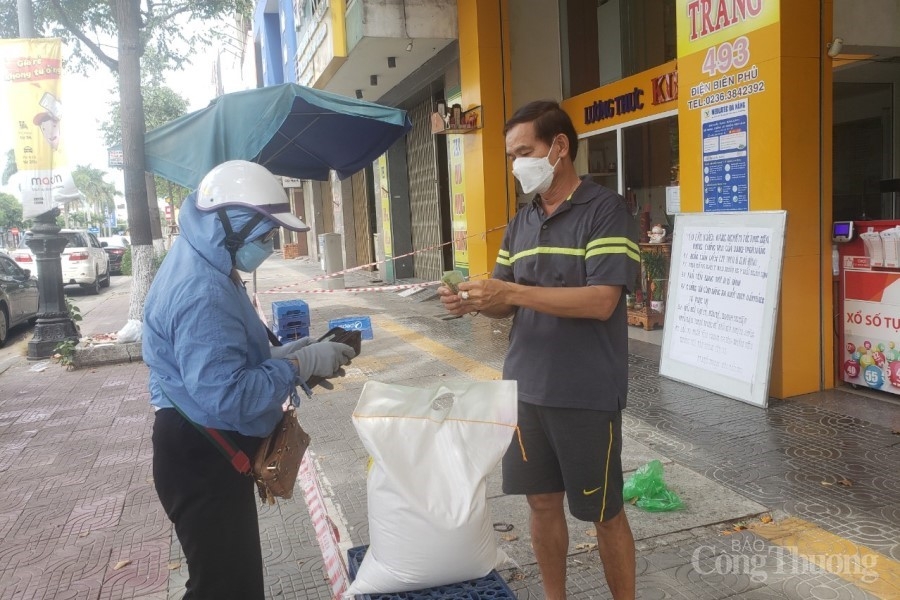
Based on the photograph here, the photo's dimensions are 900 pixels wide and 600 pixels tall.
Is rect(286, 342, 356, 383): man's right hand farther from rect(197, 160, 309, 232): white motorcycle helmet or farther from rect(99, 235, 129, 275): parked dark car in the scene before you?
rect(99, 235, 129, 275): parked dark car

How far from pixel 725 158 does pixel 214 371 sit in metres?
4.83

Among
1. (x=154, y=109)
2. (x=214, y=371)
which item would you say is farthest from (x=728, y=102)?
(x=154, y=109)

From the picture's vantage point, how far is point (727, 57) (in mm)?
5449

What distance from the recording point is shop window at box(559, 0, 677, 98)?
33.2ft

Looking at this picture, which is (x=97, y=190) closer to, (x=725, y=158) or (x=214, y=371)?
(x=725, y=158)

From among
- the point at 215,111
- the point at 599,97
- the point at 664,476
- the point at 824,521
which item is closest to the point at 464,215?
the point at 599,97

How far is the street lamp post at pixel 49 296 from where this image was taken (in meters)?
9.34

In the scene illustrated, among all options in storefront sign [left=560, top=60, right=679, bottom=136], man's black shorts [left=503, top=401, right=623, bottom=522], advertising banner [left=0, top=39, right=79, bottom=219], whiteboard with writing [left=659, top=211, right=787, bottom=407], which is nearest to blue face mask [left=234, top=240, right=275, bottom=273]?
man's black shorts [left=503, top=401, right=623, bottom=522]

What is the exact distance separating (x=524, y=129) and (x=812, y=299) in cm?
397

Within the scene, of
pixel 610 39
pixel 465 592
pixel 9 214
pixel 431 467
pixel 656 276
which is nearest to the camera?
pixel 431 467

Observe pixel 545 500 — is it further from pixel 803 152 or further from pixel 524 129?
pixel 803 152

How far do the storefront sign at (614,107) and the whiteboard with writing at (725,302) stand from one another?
2.76 m

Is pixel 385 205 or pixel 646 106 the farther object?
pixel 385 205

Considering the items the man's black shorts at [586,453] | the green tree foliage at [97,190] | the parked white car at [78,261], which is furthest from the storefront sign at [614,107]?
the green tree foliage at [97,190]
